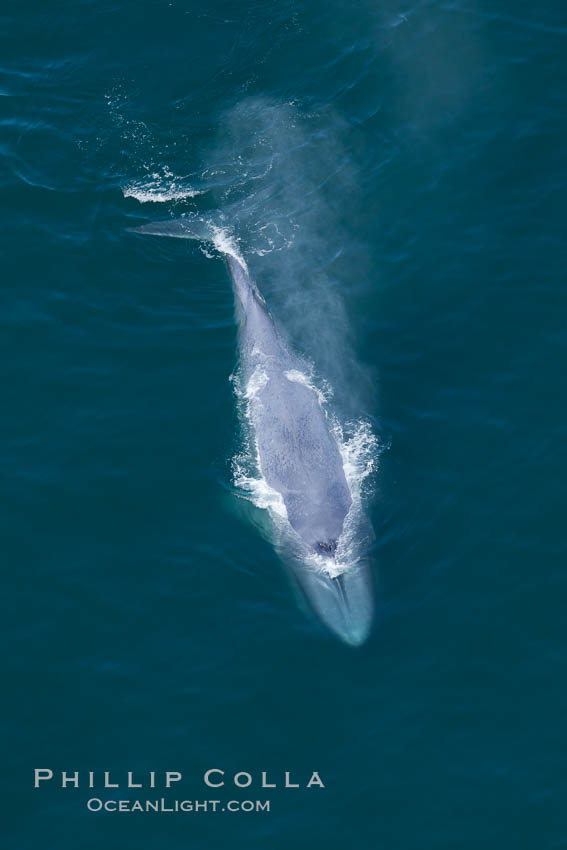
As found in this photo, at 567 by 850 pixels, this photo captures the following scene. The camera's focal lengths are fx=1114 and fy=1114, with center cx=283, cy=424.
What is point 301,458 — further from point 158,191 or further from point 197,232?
point 158,191

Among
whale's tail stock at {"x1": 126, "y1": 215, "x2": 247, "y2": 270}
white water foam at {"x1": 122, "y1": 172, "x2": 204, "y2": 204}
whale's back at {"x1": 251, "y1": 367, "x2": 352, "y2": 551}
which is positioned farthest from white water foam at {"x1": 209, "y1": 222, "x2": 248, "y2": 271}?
whale's back at {"x1": 251, "y1": 367, "x2": 352, "y2": 551}

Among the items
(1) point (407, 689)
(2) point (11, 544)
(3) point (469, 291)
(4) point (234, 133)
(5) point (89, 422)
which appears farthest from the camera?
(4) point (234, 133)

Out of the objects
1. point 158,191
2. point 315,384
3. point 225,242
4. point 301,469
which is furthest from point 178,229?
point 301,469

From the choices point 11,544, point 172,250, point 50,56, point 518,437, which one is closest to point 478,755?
point 518,437

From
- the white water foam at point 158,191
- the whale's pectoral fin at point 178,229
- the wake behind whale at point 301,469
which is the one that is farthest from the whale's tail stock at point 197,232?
the white water foam at point 158,191

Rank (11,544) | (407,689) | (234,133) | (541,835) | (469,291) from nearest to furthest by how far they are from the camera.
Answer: (541,835) < (407,689) < (11,544) < (469,291) < (234,133)

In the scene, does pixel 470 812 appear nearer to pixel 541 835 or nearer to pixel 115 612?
pixel 541 835

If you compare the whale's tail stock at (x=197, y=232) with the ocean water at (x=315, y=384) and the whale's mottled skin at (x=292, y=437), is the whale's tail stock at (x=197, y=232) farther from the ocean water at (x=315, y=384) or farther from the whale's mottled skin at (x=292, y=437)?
the whale's mottled skin at (x=292, y=437)
